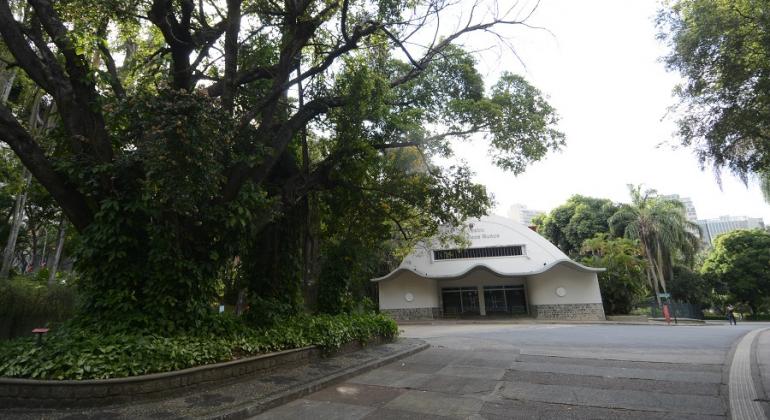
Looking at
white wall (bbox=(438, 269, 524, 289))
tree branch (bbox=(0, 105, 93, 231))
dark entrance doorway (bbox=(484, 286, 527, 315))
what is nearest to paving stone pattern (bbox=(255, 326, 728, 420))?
tree branch (bbox=(0, 105, 93, 231))

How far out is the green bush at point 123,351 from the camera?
16.3ft

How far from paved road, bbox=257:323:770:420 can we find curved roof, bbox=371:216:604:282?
16.6m

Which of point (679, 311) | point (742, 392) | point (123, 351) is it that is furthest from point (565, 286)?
point (123, 351)

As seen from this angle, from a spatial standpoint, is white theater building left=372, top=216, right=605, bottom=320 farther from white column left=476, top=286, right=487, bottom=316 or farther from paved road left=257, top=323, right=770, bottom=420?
paved road left=257, top=323, right=770, bottom=420

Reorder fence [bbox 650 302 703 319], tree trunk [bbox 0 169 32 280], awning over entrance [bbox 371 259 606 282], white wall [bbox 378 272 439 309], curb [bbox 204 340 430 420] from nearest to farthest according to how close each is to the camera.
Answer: curb [bbox 204 340 430 420] → tree trunk [bbox 0 169 32 280] → awning over entrance [bbox 371 259 606 282] → fence [bbox 650 302 703 319] → white wall [bbox 378 272 439 309]

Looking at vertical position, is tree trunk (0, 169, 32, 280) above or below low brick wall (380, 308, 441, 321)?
above

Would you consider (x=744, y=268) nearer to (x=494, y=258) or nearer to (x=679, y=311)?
(x=679, y=311)

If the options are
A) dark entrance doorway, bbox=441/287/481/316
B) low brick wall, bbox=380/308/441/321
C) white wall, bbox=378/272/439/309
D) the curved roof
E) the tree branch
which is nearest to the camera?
the tree branch

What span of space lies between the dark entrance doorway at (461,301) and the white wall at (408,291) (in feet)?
3.07

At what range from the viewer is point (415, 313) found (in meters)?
28.5

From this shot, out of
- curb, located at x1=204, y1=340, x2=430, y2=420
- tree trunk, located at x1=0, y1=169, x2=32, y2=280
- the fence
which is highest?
tree trunk, located at x1=0, y1=169, x2=32, y2=280

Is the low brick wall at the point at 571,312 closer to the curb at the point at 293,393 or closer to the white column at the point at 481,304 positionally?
the white column at the point at 481,304

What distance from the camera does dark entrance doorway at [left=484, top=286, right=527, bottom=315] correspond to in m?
27.5

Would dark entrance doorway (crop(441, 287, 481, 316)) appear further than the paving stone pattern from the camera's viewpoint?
Yes
